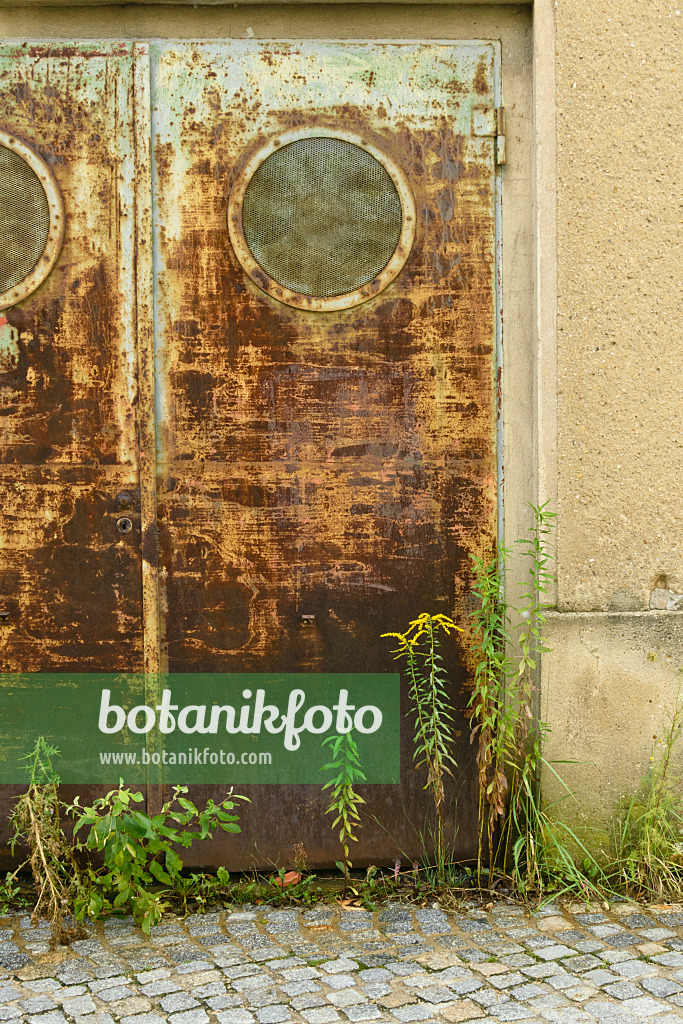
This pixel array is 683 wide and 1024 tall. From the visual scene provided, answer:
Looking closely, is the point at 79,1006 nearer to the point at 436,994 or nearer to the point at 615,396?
the point at 436,994

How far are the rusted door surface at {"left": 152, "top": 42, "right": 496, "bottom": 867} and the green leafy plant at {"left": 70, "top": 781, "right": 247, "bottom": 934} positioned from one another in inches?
9.4

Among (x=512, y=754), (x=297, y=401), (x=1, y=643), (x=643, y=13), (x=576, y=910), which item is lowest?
(x=576, y=910)

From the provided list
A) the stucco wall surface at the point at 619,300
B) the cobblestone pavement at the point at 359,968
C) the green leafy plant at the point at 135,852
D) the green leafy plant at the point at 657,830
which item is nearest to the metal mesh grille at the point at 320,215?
the stucco wall surface at the point at 619,300

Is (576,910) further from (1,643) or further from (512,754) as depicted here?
(1,643)

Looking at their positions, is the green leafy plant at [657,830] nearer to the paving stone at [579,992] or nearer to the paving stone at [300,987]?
the paving stone at [579,992]

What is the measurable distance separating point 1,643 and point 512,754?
6.35 ft

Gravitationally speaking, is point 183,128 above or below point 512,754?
above

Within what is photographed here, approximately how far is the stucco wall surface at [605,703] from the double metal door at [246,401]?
1.14 feet

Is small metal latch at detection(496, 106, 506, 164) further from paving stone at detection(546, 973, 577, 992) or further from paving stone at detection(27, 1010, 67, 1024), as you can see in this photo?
paving stone at detection(27, 1010, 67, 1024)

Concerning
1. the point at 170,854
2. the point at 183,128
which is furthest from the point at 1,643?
the point at 183,128

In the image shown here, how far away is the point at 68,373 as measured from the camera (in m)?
3.11

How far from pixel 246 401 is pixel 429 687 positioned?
4.11ft

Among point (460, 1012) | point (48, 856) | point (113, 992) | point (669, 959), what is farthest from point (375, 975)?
point (48, 856)

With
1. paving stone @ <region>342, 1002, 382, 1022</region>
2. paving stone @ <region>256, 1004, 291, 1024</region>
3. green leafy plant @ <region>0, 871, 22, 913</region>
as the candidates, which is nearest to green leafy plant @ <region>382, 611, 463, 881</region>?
paving stone @ <region>342, 1002, 382, 1022</region>
